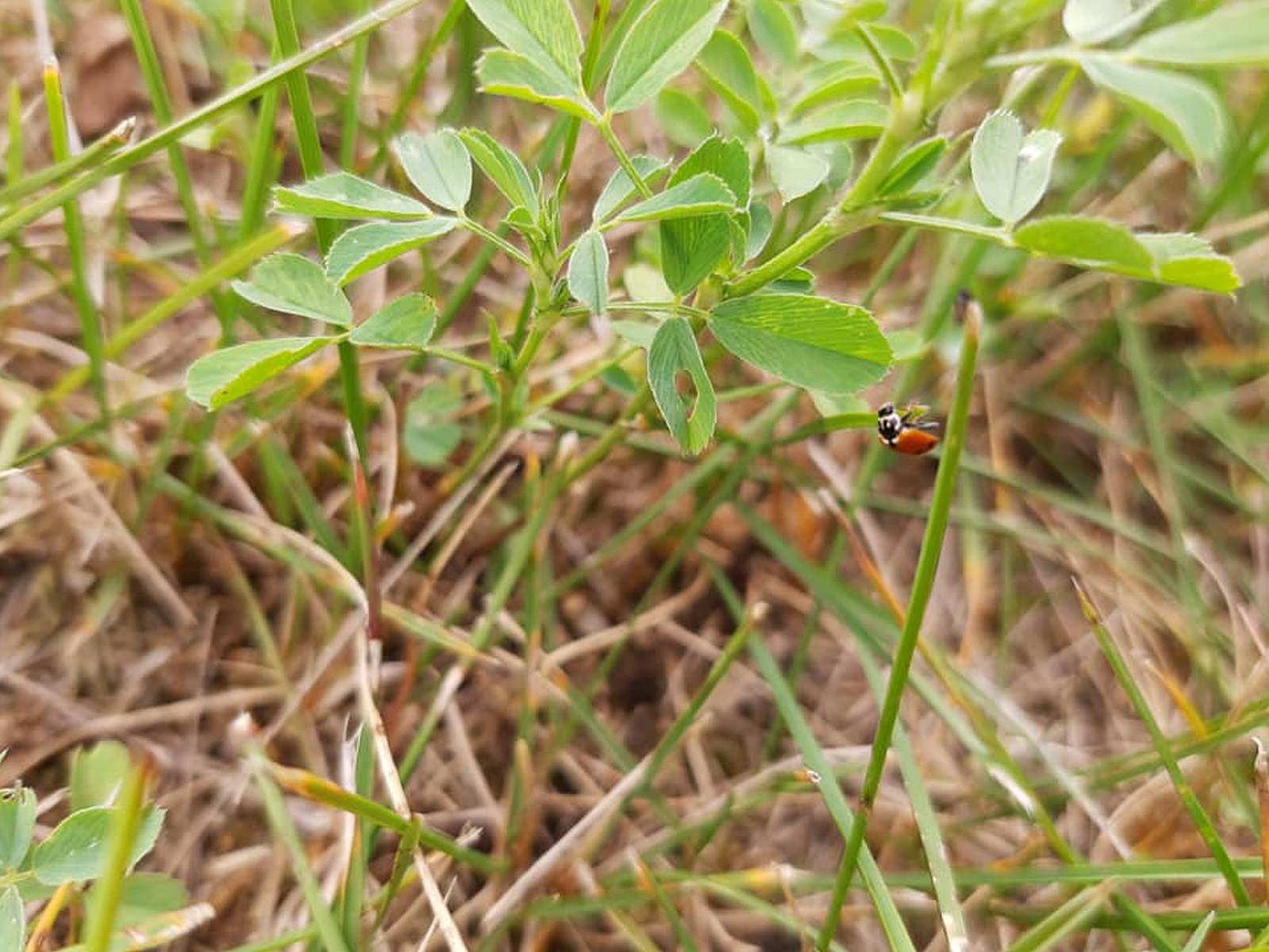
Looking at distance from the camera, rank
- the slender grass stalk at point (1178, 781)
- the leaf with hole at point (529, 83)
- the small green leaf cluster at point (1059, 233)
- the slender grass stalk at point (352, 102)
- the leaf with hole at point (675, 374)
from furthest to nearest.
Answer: the slender grass stalk at point (352, 102) < the slender grass stalk at point (1178, 781) < the leaf with hole at point (675, 374) < the leaf with hole at point (529, 83) < the small green leaf cluster at point (1059, 233)

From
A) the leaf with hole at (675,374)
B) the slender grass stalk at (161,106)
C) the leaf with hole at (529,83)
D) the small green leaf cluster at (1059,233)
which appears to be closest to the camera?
the small green leaf cluster at (1059,233)

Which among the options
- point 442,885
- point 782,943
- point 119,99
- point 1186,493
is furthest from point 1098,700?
point 119,99

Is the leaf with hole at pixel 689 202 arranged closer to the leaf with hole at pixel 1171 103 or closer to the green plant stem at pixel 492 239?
the green plant stem at pixel 492 239

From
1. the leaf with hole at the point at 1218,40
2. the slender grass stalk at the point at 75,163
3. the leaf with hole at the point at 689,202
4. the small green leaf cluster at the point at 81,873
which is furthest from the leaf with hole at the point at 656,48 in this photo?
the small green leaf cluster at the point at 81,873

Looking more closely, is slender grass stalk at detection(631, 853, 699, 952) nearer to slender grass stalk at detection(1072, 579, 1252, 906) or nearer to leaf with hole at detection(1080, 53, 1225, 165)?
slender grass stalk at detection(1072, 579, 1252, 906)

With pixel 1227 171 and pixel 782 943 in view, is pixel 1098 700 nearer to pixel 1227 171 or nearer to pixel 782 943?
pixel 782 943

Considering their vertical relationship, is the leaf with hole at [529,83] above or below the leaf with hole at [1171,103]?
above

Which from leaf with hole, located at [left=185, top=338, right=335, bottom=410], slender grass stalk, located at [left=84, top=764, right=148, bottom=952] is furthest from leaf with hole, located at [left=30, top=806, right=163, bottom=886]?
leaf with hole, located at [left=185, top=338, right=335, bottom=410]
